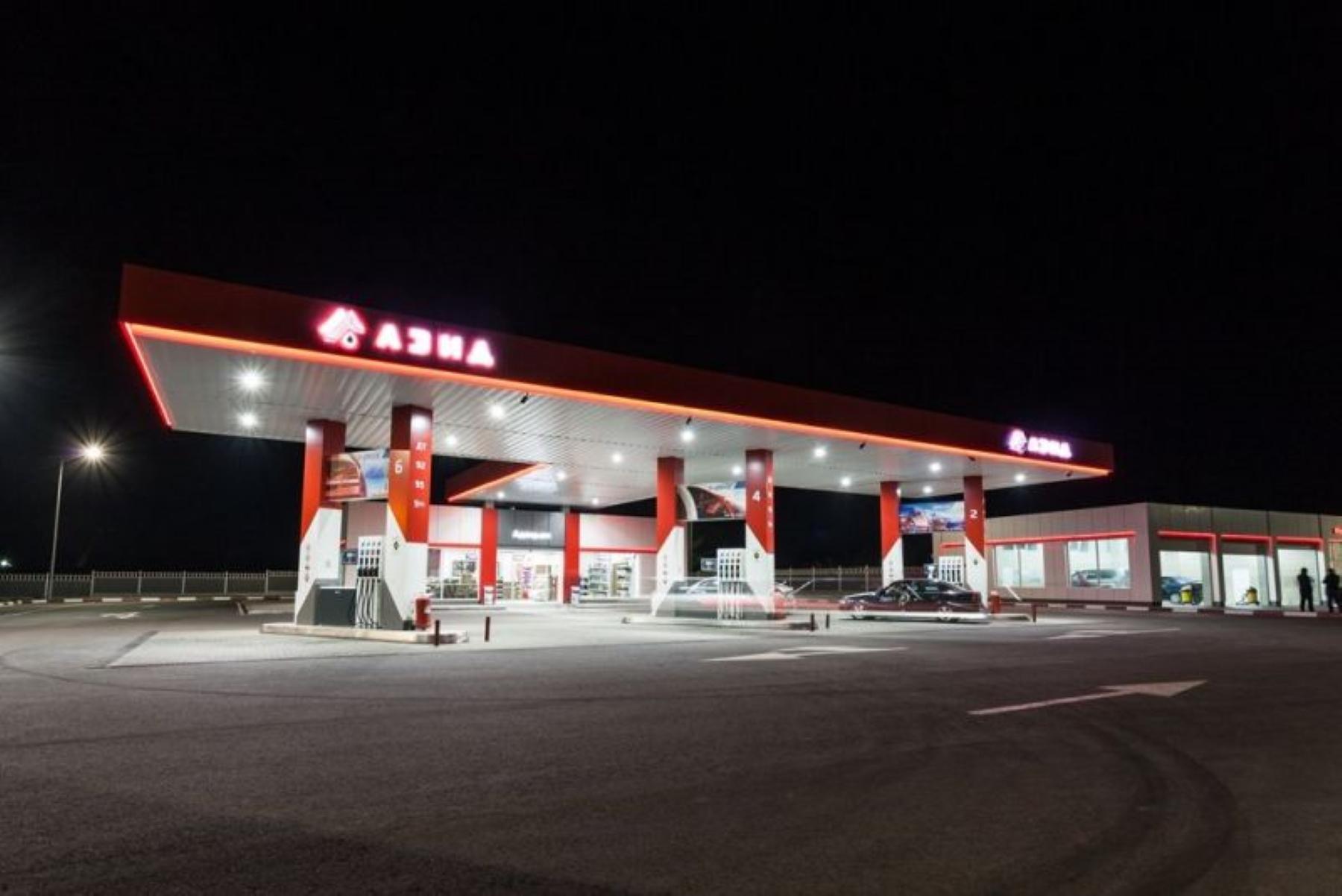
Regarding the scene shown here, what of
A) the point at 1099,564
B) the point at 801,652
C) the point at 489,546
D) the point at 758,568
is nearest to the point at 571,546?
the point at 489,546

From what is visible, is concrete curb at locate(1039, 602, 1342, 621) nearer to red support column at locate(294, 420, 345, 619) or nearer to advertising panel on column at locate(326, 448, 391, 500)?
advertising panel on column at locate(326, 448, 391, 500)

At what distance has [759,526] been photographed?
27.1 m

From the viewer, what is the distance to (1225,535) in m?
39.8

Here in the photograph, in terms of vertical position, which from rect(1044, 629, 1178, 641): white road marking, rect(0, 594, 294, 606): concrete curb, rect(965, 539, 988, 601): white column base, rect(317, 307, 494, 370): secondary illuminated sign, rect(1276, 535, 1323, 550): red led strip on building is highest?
rect(317, 307, 494, 370): secondary illuminated sign

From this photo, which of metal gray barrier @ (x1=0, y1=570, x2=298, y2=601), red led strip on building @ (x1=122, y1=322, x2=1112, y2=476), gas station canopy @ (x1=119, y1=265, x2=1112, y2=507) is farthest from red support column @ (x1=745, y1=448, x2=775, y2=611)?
metal gray barrier @ (x1=0, y1=570, x2=298, y2=601)

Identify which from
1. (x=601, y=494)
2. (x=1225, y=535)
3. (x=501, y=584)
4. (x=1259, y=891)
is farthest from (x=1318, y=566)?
(x=1259, y=891)

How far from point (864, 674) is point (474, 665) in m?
6.06

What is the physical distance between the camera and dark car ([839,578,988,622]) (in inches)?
1128

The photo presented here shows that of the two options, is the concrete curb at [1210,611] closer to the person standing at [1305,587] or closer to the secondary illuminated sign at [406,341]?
the person standing at [1305,587]

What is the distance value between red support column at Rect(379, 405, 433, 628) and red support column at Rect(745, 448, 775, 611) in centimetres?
1089

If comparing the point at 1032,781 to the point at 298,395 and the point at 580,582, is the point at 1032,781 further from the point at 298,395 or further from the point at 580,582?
the point at 580,582

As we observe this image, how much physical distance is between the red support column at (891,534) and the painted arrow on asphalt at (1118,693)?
23.9 m

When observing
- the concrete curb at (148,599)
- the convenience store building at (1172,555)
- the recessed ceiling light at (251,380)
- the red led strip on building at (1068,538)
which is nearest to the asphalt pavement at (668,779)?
the recessed ceiling light at (251,380)

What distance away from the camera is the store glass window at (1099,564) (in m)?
38.8
